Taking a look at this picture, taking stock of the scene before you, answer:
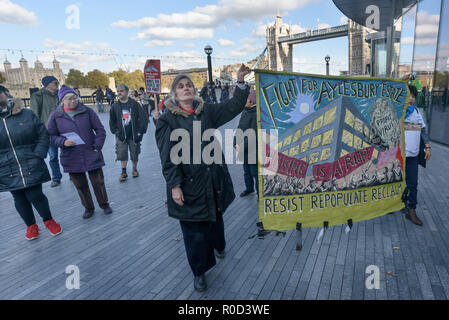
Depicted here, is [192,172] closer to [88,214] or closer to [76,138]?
[76,138]

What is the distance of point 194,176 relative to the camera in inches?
107

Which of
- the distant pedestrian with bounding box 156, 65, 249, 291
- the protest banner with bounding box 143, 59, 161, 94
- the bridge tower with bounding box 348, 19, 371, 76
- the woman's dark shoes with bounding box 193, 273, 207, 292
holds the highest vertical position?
the bridge tower with bounding box 348, 19, 371, 76

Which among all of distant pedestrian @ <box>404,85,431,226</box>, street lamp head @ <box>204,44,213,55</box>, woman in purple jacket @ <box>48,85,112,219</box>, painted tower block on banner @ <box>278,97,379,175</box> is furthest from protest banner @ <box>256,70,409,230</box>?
street lamp head @ <box>204,44,213,55</box>

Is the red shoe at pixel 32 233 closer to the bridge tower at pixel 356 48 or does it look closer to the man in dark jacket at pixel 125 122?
the man in dark jacket at pixel 125 122

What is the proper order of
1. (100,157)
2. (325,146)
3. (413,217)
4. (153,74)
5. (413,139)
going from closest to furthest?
1. (325,146)
2. (413,139)
3. (413,217)
4. (100,157)
5. (153,74)

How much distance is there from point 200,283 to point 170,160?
3.93 feet

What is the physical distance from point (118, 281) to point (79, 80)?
96680 mm

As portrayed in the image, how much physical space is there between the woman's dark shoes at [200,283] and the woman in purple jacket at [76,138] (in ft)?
8.75

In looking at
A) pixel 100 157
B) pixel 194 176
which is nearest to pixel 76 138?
pixel 100 157

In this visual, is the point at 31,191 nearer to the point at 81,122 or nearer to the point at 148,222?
the point at 81,122

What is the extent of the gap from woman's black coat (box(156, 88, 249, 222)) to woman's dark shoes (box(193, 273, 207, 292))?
60 cm

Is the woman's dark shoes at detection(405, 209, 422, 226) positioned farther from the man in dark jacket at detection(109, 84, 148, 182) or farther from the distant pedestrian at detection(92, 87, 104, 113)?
the distant pedestrian at detection(92, 87, 104, 113)

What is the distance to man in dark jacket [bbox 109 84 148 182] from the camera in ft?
20.6

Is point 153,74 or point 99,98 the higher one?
point 153,74
